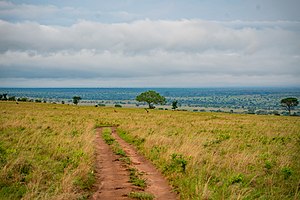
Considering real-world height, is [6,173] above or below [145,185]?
above

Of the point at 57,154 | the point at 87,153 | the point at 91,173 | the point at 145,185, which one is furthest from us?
the point at 87,153

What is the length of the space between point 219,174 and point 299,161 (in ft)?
14.8

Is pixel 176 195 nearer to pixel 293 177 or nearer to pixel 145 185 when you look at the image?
pixel 145 185

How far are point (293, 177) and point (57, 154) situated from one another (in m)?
9.61

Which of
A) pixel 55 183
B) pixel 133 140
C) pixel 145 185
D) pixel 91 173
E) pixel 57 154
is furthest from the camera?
pixel 133 140

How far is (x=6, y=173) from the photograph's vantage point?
8.97 m

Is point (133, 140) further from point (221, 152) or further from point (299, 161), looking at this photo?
point (299, 161)

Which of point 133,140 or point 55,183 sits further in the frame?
point 133,140

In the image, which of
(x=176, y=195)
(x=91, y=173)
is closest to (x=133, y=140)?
(x=91, y=173)

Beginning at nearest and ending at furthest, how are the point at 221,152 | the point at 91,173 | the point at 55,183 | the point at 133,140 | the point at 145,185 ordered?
the point at 55,183, the point at 145,185, the point at 91,173, the point at 221,152, the point at 133,140

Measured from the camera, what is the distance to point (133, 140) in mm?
20938

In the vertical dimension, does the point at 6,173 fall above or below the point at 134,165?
above

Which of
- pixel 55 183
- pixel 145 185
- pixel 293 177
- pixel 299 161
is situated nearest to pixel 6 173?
pixel 55 183

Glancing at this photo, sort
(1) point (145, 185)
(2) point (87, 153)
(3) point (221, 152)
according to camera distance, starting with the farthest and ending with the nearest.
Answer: (3) point (221, 152)
(2) point (87, 153)
(1) point (145, 185)
